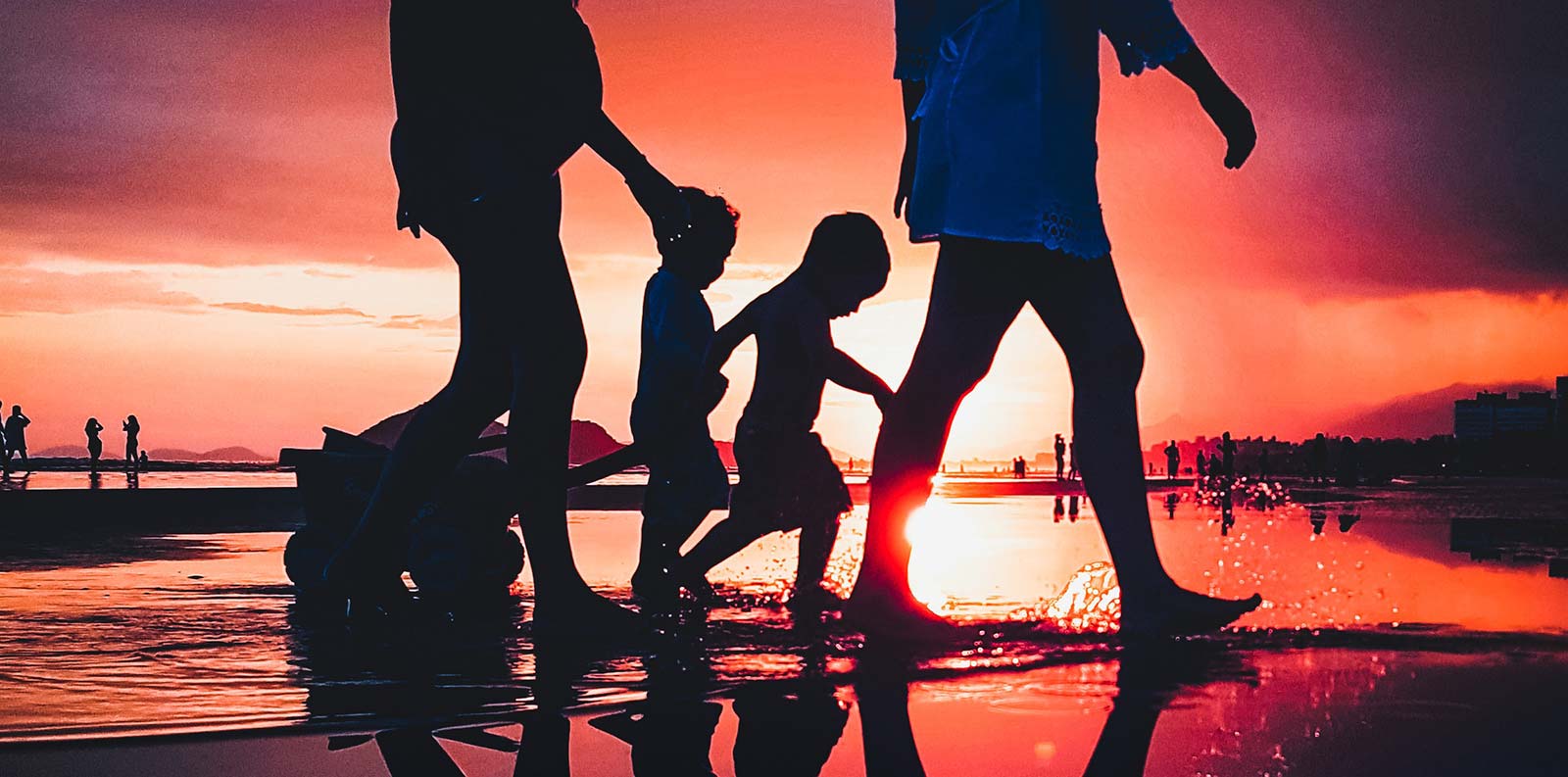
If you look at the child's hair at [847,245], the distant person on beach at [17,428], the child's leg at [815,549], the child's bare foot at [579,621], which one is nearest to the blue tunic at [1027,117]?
the child's bare foot at [579,621]

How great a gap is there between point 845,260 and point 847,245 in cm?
6

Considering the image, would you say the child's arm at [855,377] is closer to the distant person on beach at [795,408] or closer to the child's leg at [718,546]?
the distant person on beach at [795,408]

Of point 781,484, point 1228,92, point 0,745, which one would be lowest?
point 0,745

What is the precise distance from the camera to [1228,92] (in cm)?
443

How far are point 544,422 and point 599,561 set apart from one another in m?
4.21

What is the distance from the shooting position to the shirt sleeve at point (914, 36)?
15.4 feet

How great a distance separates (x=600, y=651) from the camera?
4191 millimetres

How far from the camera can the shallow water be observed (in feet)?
10.8

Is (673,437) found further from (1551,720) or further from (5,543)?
(5,543)

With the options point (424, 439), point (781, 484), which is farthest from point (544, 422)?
point (781, 484)

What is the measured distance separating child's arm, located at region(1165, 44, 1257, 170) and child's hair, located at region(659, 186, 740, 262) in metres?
3.09

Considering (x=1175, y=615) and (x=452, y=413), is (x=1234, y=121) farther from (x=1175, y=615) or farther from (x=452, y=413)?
(x=452, y=413)

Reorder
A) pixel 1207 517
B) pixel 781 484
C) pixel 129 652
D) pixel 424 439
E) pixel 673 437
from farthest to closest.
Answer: pixel 1207 517 → pixel 673 437 → pixel 781 484 → pixel 424 439 → pixel 129 652

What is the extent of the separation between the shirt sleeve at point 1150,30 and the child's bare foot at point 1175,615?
1456 mm
